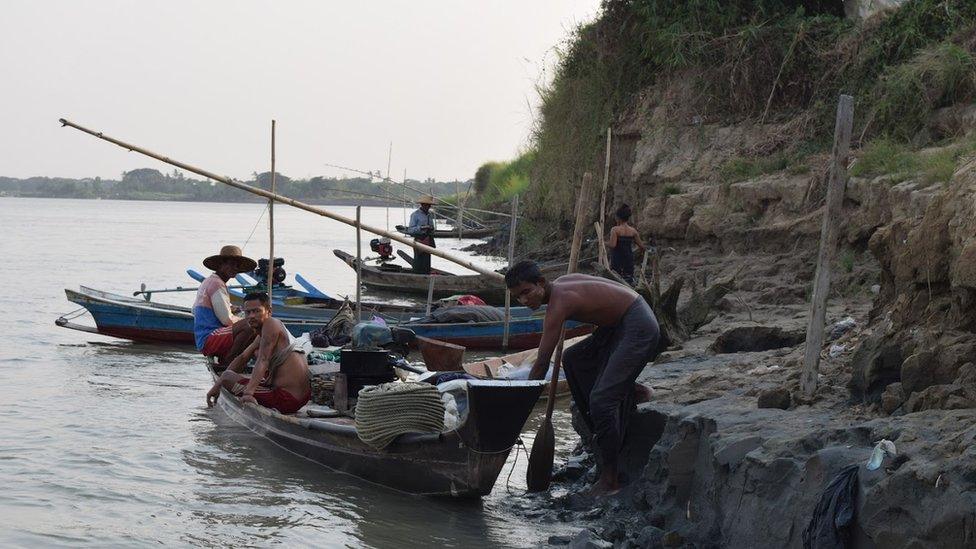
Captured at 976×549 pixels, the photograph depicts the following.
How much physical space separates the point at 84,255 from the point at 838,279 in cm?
3238

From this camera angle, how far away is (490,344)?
47.3ft

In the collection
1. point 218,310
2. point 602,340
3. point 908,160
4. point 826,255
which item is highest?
point 908,160

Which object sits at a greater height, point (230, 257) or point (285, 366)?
point (230, 257)

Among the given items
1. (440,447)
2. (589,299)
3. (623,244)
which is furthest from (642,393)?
(623,244)

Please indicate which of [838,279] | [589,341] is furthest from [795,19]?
[589,341]

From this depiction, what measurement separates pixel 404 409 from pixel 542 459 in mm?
1030

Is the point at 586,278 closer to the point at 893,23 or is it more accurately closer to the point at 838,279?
the point at 838,279

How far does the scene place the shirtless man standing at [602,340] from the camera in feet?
21.4

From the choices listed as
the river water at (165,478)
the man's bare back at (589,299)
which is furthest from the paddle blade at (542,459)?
the man's bare back at (589,299)

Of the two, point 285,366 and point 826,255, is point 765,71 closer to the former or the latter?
point 285,366

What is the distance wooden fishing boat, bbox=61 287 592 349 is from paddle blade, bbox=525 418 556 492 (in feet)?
22.1

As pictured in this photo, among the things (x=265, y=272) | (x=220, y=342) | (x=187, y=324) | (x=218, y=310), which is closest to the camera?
(x=220, y=342)

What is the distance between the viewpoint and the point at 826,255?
647 centimetres

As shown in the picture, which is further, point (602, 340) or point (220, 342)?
point (220, 342)
